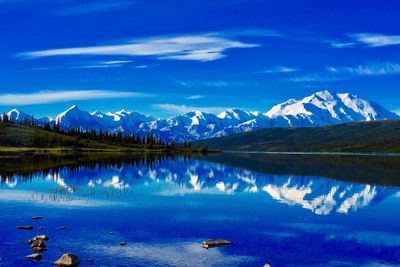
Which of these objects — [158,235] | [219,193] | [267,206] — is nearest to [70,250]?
[158,235]

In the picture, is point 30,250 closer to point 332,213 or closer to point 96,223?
point 96,223

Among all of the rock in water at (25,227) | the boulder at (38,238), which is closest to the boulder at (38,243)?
the boulder at (38,238)

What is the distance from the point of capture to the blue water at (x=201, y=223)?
36.3 m

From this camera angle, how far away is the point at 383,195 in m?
79.4

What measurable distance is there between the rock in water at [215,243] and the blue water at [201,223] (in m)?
0.82

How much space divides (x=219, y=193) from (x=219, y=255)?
4518cm

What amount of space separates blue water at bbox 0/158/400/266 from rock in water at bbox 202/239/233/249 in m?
0.82

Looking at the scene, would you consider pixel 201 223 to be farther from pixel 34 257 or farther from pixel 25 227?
pixel 34 257

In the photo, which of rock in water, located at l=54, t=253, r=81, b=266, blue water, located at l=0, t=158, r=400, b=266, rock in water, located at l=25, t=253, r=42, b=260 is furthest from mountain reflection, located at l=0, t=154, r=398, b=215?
rock in water, located at l=54, t=253, r=81, b=266

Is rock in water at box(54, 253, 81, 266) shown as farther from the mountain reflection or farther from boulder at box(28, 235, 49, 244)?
the mountain reflection

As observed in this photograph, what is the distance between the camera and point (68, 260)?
3319 cm

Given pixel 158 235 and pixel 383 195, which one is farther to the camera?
pixel 383 195

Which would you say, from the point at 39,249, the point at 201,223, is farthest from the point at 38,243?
the point at 201,223

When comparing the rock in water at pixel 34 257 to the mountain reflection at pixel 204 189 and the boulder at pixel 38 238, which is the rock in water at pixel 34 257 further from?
the mountain reflection at pixel 204 189
